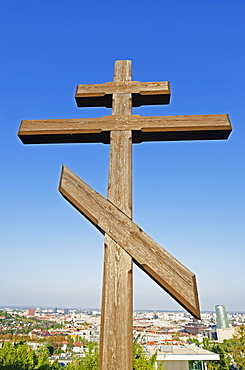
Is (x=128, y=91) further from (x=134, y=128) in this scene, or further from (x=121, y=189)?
(x=121, y=189)

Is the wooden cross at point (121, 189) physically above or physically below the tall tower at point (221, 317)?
below

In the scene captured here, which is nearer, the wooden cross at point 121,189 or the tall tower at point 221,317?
the wooden cross at point 121,189

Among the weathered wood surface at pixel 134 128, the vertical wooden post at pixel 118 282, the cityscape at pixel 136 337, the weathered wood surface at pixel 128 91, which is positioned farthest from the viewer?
the cityscape at pixel 136 337

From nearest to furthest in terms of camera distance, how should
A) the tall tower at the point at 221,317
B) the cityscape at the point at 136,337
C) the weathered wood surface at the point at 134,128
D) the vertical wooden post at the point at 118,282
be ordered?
the vertical wooden post at the point at 118,282, the weathered wood surface at the point at 134,128, the cityscape at the point at 136,337, the tall tower at the point at 221,317

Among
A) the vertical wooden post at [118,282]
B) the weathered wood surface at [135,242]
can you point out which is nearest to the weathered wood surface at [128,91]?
the vertical wooden post at [118,282]

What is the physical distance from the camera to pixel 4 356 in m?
9.00

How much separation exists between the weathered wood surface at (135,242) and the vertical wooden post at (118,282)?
5 cm

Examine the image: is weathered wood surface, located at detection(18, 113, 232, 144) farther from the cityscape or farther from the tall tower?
the tall tower

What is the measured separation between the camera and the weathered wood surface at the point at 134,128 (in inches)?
75.6

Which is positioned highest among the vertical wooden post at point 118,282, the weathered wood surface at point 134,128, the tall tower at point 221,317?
the tall tower at point 221,317

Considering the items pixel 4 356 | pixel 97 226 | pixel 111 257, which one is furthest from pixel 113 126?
pixel 4 356

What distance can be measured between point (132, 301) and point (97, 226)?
0.45m

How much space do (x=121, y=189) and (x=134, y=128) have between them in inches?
18.1

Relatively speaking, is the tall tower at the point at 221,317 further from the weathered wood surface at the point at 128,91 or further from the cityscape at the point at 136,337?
the weathered wood surface at the point at 128,91
